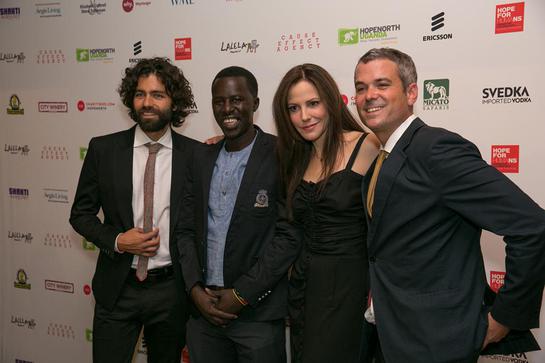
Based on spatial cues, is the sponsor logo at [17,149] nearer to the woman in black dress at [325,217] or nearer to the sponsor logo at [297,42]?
the sponsor logo at [297,42]

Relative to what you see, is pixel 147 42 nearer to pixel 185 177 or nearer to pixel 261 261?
pixel 185 177

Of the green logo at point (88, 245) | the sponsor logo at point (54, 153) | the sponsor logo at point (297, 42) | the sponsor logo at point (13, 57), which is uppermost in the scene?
the sponsor logo at point (13, 57)

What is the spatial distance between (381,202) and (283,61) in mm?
1455

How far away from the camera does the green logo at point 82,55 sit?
3296mm

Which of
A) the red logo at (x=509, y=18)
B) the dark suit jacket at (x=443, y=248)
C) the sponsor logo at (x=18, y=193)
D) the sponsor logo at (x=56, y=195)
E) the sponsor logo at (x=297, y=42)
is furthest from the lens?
the sponsor logo at (x=18, y=193)

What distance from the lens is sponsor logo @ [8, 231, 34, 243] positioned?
11.9 feet

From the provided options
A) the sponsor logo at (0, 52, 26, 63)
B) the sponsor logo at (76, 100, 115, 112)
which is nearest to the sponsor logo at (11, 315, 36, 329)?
the sponsor logo at (76, 100, 115, 112)

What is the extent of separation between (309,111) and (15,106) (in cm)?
265

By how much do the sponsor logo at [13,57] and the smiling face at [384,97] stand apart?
112 inches

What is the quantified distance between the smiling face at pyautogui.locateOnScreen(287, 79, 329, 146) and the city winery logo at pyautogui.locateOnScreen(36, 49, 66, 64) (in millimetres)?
2180

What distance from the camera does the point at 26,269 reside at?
368 cm

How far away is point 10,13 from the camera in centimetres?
353

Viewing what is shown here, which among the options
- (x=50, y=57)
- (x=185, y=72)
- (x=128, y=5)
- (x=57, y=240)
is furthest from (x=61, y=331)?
(x=128, y=5)

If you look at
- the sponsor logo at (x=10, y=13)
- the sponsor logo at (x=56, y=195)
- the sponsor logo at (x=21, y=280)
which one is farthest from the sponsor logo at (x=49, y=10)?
the sponsor logo at (x=21, y=280)
